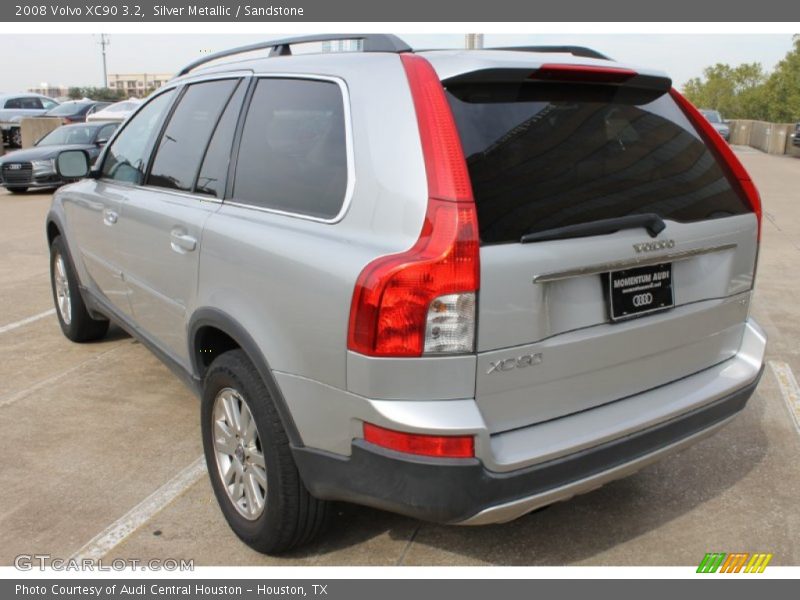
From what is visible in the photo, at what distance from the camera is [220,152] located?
330 centimetres

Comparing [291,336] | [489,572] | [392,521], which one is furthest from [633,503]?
[291,336]

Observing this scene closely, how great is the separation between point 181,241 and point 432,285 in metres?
1.50

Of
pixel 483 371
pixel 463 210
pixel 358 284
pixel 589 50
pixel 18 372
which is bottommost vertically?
pixel 18 372

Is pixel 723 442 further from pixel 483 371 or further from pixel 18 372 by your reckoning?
pixel 18 372

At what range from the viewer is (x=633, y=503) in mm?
3391

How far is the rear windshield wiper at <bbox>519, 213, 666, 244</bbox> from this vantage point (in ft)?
7.84

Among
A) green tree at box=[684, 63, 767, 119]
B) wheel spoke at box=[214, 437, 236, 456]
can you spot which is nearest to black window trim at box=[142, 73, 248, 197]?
wheel spoke at box=[214, 437, 236, 456]

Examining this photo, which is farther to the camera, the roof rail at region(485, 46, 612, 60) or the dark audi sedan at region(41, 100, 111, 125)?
the dark audi sedan at region(41, 100, 111, 125)

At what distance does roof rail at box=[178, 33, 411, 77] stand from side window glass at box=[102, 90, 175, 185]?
0.78 feet

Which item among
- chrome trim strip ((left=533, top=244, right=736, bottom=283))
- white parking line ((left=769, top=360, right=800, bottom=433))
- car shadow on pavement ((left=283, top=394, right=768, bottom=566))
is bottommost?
car shadow on pavement ((left=283, top=394, right=768, bottom=566))

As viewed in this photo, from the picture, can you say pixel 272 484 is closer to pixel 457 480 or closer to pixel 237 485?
pixel 237 485

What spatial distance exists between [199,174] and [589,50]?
1719 millimetres

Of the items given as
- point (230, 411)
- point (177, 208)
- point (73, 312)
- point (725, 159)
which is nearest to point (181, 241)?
point (177, 208)

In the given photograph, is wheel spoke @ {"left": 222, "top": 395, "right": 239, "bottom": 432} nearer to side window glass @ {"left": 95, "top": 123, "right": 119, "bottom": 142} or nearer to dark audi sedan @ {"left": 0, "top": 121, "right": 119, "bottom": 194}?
dark audi sedan @ {"left": 0, "top": 121, "right": 119, "bottom": 194}
